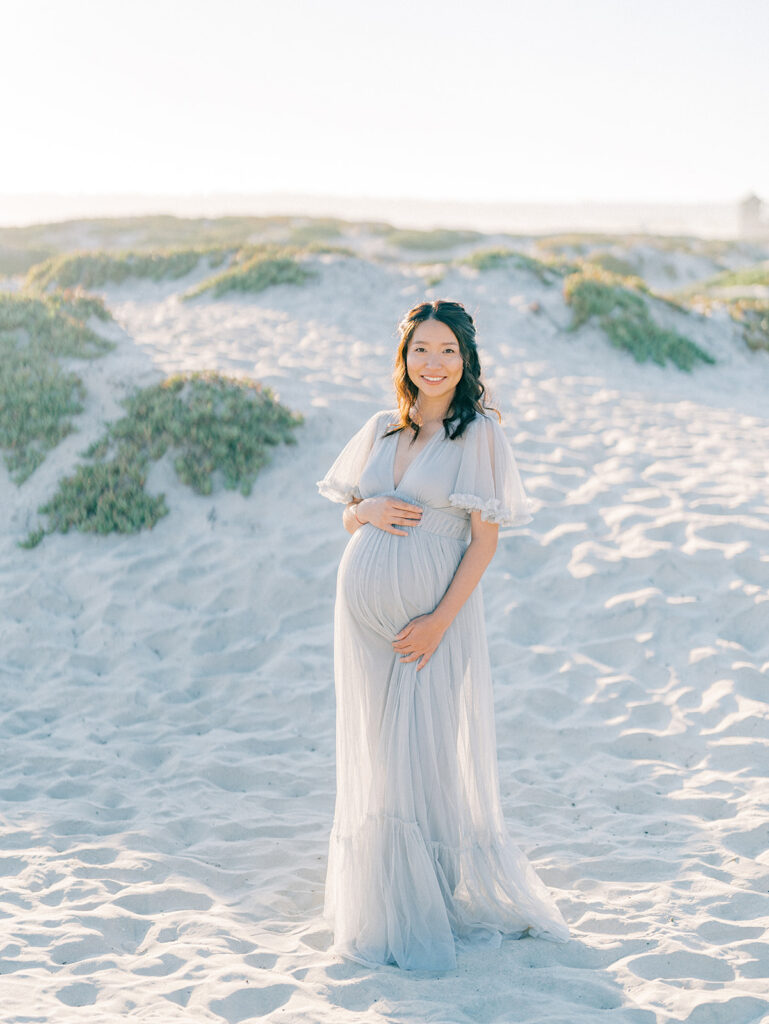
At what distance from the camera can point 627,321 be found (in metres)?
15.6

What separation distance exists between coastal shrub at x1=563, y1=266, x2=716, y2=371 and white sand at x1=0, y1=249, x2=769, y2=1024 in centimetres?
336

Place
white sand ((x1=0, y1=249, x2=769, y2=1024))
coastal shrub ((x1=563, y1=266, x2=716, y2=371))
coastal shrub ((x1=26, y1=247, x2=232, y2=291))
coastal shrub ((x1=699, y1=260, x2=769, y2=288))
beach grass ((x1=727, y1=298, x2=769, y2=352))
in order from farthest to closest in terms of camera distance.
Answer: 1. coastal shrub ((x1=699, y1=260, x2=769, y2=288))
2. coastal shrub ((x1=26, y1=247, x2=232, y2=291))
3. beach grass ((x1=727, y1=298, x2=769, y2=352))
4. coastal shrub ((x1=563, y1=266, x2=716, y2=371))
5. white sand ((x1=0, y1=249, x2=769, y2=1024))

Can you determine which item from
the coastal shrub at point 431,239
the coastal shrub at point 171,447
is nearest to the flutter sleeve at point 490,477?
the coastal shrub at point 171,447

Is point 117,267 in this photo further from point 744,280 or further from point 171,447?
point 744,280

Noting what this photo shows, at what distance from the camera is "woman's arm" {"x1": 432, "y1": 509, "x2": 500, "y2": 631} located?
3693 millimetres

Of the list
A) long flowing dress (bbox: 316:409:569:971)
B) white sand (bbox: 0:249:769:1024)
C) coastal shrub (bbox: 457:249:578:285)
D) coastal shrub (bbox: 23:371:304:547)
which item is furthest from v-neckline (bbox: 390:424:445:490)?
coastal shrub (bbox: 457:249:578:285)

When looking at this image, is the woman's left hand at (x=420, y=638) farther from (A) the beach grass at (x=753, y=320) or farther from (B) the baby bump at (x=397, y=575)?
(A) the beach grass at (x=753, y=320)

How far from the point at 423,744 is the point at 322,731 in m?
2.57

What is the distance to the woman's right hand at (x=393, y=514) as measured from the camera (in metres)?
3.73

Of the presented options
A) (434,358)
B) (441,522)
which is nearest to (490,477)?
(441,522)

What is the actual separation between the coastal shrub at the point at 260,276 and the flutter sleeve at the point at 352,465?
507 inches

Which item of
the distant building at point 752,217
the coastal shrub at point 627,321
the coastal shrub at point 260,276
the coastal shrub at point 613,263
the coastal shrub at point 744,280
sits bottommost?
the coastal shrub at point 627,321

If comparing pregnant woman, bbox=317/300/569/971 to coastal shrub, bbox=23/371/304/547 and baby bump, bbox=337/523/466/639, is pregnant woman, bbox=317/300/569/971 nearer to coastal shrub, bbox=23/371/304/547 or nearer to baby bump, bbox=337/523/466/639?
baby bump, bbox=337/523/466/639

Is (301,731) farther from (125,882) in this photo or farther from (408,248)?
(408,248)
